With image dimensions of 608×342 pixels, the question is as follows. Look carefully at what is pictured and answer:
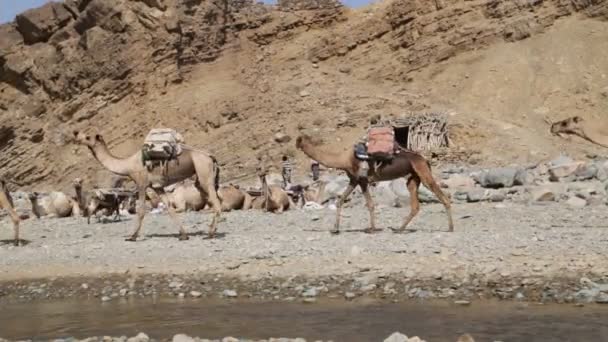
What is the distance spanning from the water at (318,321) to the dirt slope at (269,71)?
27.1 metres

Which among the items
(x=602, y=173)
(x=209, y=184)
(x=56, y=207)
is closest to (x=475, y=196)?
(x=602, y=173)

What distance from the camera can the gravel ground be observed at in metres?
10.4

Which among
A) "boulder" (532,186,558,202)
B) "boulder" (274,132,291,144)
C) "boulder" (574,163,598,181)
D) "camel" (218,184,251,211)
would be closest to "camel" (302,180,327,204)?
"camel" (218,184,251,211)

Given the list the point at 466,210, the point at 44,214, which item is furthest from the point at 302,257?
the point at 44,214

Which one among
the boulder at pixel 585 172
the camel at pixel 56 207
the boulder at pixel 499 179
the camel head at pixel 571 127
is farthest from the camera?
the camel at pixel 56 207

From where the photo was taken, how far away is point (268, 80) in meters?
45.6

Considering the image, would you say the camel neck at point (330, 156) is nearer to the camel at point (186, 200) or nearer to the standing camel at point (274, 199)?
the standing camel at point (274, 199)

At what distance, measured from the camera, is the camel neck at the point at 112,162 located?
1608 centimetres

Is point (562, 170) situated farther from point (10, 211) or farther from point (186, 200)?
point (10, 211)

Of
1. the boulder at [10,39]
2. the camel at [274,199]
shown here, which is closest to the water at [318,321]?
the camel at [274,199]

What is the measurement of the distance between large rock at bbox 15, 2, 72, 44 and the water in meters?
41.8

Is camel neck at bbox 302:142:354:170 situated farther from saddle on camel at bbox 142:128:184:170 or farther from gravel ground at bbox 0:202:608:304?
saddle on camel at bbox 142:128:184:170

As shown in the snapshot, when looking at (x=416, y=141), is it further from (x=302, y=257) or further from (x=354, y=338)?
(x=354, y=338)

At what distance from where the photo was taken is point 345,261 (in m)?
12.0
